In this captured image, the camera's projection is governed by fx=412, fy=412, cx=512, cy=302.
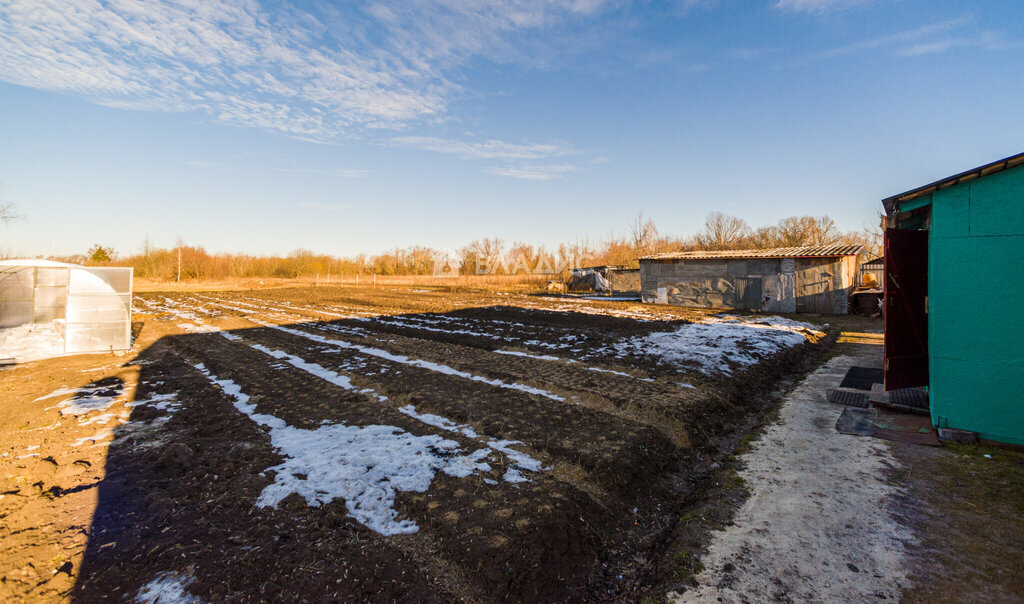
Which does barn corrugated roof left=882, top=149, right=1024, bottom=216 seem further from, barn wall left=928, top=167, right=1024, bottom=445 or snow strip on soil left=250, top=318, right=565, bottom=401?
snow strip on soil left=250, top=318, right=565, bottom=401

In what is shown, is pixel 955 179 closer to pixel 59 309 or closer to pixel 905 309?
pixel 905 309

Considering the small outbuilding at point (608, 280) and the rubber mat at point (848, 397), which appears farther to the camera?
the small outbuilding at point (608, 280)

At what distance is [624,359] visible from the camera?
391 inches

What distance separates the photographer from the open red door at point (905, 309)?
6.00m

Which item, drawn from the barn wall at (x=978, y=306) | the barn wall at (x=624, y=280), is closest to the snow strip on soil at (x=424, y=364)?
the barn wall at (x=978, y=306)

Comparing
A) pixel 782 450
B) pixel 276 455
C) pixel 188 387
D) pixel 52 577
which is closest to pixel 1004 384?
pixel 782 450

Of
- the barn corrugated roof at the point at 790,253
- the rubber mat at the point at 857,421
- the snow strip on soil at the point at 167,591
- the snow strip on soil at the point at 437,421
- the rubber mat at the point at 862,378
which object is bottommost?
the snow strip on soil at the point at 167,591

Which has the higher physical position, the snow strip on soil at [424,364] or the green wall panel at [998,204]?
the green wall panel at [998,204]

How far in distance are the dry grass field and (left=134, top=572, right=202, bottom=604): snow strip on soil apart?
2 cm

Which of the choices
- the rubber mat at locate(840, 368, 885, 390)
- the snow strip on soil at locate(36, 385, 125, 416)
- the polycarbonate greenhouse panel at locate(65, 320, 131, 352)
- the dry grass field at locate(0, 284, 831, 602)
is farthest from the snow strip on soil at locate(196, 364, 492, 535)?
the polycarbonate greenhouse panel at locate(65, 320, 131, 352)

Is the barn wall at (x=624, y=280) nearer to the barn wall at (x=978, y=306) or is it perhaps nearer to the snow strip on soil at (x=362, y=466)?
the barn wall at (x=978, y=306)

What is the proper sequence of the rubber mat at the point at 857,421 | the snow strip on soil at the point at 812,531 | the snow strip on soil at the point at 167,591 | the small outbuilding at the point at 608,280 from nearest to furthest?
the snow strip on soil at the point at 167,591 → the snow strip on soil at the point at 812,531 → the rubber mat at the point at 857,421 → the small outbuilding at the point at 608,280

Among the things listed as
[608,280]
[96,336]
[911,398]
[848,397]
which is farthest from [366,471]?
[608,280]

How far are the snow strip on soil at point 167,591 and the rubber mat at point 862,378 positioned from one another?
1023 centimetres
